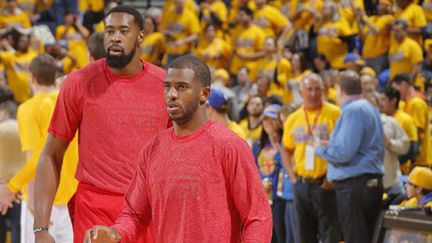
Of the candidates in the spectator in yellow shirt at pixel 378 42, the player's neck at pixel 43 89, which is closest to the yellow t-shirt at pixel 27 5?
the spectator in yellow shirt at pixel 378 42

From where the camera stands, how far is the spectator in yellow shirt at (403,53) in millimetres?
14562

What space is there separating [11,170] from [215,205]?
218 inches

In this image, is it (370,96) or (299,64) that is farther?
(299,64)

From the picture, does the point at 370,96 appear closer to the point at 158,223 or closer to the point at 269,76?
the point at 269,76

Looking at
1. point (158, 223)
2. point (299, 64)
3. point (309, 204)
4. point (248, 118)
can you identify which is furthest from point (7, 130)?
point (299, 64)

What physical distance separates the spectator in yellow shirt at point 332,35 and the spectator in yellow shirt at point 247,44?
1.13 m

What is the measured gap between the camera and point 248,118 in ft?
39.0

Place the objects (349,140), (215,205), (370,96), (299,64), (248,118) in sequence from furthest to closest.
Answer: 1. (299,64)
2. (248,118)
3. (370,96)
4. (349,140)
5. (215,205)

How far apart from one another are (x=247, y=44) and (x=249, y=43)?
0.15 feet

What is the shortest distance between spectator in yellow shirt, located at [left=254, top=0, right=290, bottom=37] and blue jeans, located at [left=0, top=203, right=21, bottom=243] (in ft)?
24.6

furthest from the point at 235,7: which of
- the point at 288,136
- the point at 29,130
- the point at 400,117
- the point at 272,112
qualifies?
the point at 29,130

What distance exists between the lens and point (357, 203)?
Result: 28.9 feet

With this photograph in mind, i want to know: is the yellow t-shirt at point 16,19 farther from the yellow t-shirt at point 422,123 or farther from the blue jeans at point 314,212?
the blue jeans at point 314,212

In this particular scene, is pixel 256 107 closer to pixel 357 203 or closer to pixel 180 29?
pixel 357 203
